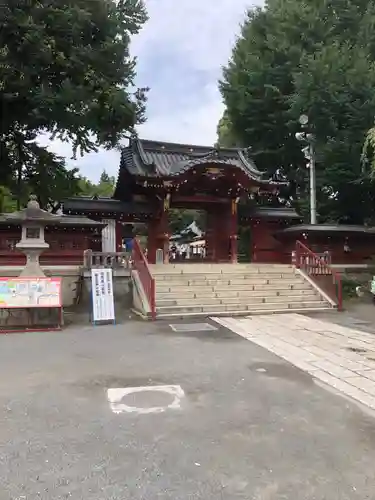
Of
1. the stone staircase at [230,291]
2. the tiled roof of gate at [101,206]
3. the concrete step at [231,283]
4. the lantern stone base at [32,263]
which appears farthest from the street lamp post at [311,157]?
the lantern stone base at [32,263]

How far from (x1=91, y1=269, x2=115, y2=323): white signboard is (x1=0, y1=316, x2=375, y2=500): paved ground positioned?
3749 mm

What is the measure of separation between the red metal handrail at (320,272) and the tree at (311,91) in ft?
16.2

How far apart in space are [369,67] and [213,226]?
9.39 meters

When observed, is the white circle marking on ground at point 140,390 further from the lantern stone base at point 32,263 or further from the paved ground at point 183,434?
the lantern stone base at point 32,263

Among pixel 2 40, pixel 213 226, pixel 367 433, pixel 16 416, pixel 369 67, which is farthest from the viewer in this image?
pixel 213 226

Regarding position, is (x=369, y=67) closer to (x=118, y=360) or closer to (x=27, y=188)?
(x=27, y=188)

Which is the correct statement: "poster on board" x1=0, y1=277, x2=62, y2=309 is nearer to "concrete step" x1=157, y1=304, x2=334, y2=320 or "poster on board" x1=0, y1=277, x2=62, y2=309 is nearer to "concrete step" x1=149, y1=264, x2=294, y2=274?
"concrete step" x1=157, y1=304, x2=334, y2=320

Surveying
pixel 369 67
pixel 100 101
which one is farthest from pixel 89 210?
pixel 369 67

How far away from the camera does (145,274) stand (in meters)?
12.4

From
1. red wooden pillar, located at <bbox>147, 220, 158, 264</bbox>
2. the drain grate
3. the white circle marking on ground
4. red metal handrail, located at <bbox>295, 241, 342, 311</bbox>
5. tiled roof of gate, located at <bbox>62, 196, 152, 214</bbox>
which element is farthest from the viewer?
red wooden pillar, located at <bbox>147, 220, 158, 264</bbox>

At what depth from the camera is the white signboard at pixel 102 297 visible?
10.7m

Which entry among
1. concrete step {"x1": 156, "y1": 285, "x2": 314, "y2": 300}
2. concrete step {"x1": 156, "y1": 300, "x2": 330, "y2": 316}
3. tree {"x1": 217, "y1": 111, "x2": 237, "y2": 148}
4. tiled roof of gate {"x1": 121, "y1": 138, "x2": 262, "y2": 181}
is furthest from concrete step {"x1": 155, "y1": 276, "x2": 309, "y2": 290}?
tree {"x1": 217, "y1": 111, "x2": 237, "y2": 148}

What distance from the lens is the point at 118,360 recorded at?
682 cm

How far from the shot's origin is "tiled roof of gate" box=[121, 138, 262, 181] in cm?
1683
